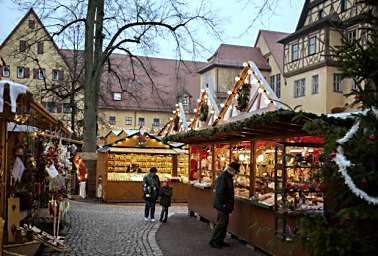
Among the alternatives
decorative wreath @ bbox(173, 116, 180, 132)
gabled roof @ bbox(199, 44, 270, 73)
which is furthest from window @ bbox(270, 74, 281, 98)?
decorative wreath @ bbox(173, 116, 180, 132)

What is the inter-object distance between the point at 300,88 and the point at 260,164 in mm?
23243

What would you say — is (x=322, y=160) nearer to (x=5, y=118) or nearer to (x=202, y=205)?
(x=5, y=118)

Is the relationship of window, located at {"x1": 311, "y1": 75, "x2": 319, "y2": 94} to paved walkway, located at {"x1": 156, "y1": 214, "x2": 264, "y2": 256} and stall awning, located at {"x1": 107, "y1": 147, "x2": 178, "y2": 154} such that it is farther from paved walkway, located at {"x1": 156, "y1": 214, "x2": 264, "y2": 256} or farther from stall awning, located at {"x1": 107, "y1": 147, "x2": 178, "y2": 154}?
paved walkway, located at {"x1": 156, "y1": 214, "x2": 264, "y2": 256}

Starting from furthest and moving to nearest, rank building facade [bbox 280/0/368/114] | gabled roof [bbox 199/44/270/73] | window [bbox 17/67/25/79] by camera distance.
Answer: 1. window [bbox 17/67/25/79]
2. gabled roof [bbox 199/44/270/73]
3. building facade [bbox 280/0/368/114]

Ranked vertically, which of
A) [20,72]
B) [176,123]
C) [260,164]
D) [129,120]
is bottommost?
[260,164]

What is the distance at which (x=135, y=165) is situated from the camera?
21.0 metres

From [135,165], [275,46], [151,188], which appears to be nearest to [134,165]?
[135,165]

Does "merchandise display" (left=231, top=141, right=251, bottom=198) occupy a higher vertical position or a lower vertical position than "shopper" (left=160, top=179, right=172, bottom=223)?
higher

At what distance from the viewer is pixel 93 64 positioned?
21891 millimetres

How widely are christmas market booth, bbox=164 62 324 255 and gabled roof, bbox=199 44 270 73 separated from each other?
27.7 meters

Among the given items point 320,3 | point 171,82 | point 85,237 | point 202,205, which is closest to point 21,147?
point 85,237

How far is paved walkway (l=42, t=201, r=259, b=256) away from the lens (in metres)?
9.41

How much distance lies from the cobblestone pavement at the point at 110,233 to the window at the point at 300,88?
18070 millimetres

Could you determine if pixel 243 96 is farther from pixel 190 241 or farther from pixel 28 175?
A: pixel 28 175
